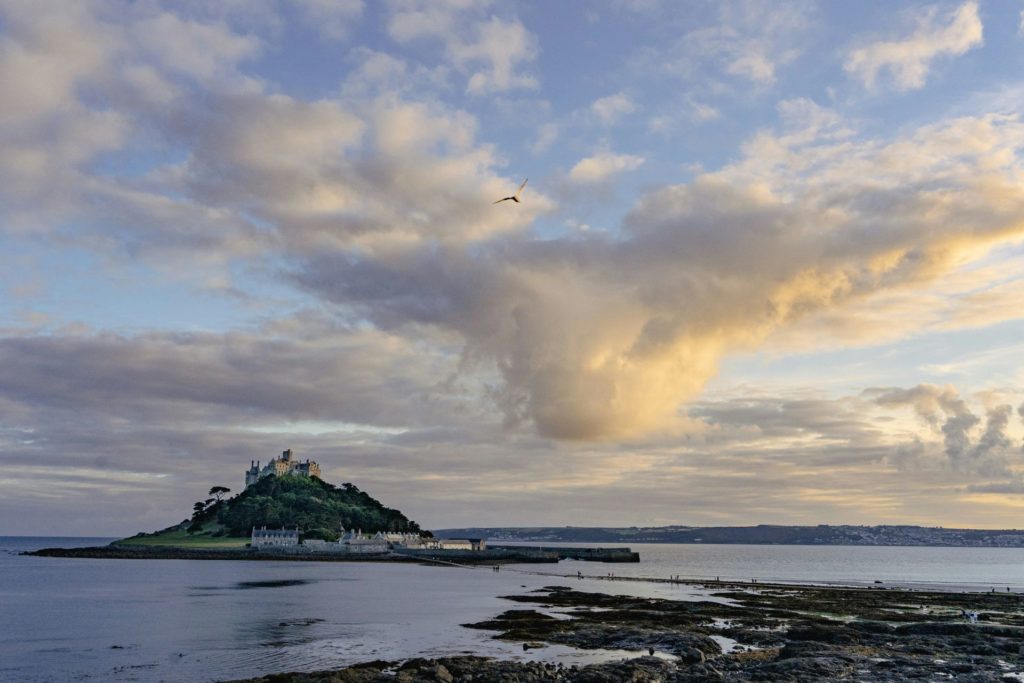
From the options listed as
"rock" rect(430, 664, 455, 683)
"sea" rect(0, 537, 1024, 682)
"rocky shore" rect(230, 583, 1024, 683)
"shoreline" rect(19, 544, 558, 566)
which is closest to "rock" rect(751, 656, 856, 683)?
"rocky shore" rect(230, 583, 1024, 683)

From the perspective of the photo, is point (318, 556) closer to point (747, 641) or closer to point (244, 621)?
point (244, 621)

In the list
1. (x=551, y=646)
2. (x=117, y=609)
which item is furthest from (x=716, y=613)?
(x=117, y=609)

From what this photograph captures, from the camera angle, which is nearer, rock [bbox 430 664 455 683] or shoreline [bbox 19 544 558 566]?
rock [bbox 430 664 455 683]

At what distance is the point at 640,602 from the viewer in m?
81.8

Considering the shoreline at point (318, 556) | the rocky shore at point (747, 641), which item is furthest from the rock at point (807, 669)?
the shoreline at point (318, 556)

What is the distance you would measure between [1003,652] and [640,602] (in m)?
37.2

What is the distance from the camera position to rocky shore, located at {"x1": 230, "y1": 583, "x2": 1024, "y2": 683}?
41.6m

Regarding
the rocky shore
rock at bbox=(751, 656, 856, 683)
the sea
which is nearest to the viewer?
rock at bbox=(751, 656, 856, 683)

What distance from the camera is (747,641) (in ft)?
181

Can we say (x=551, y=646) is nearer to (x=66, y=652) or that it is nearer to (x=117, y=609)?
(x=66, y=652)

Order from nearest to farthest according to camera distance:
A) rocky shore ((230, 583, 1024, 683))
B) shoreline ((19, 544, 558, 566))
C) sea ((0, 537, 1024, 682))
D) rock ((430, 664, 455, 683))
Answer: rock ((430, 664, 455, 683)) → rocky shore ((230, 583, 1024, 683)) → sea ((0, 537, 1024, 682)) → shoreline ((19, 544, 558, 566))

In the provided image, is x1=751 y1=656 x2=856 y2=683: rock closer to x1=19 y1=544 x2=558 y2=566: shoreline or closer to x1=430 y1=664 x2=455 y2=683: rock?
x1=430 y1=664 x2=455 y2=683: rock

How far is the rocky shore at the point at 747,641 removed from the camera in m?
41.6

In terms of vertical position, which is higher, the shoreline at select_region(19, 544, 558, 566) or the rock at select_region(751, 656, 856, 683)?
the rock at select_region(751, 656, 856, 683)
